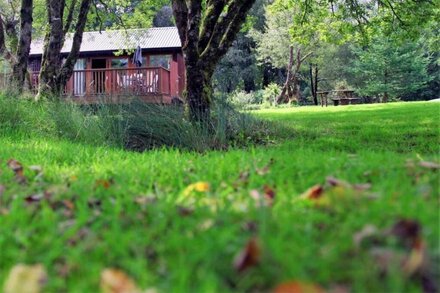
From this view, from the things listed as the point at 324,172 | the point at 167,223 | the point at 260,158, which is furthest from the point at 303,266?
the point at 260,158

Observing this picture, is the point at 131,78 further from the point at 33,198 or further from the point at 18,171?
the point at 33,198

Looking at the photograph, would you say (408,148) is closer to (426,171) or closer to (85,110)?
(426,171)

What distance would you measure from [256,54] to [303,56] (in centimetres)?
552

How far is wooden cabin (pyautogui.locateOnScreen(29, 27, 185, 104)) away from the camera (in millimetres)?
14766

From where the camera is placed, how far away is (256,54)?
43.0 metres

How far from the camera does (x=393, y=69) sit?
136 feet

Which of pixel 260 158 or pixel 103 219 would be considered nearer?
pixel 103 219

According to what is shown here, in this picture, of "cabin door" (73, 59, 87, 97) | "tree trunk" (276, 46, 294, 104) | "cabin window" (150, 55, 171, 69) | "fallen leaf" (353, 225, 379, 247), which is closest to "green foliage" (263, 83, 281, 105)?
"tree trunk" (276, 46, 294, 104)

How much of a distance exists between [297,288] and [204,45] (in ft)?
23.3

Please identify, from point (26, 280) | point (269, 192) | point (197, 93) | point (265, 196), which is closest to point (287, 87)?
point (197, 93)

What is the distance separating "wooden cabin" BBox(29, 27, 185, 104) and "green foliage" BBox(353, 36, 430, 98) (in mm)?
22358

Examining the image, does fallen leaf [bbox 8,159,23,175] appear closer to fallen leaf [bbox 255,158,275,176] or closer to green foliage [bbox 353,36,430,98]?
fallen leaf [bbox 255,158,275,176]

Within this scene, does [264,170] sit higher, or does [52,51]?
[52,51]

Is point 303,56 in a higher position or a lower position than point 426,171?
higher
